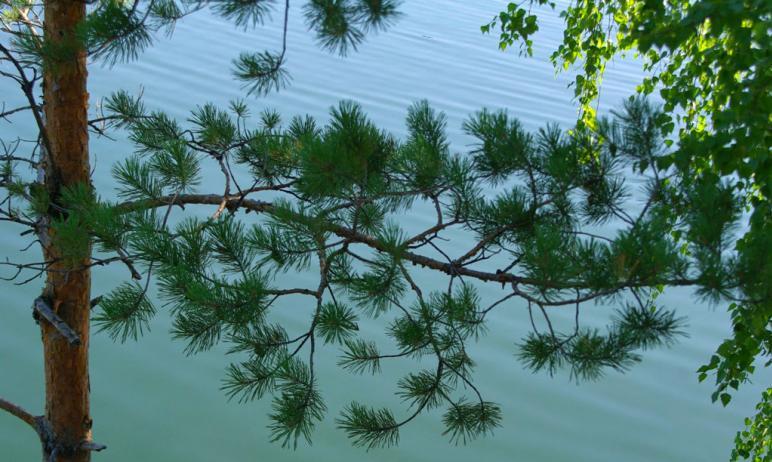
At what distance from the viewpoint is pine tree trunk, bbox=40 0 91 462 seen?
5.77ft

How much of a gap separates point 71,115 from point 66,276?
1.00 ft

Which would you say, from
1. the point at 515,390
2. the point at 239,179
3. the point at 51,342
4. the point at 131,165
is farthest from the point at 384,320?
the point at 131,165

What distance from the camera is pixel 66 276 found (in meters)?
1.81

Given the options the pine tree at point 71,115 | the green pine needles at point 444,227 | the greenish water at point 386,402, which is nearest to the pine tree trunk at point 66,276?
the pine tree at point 71,115

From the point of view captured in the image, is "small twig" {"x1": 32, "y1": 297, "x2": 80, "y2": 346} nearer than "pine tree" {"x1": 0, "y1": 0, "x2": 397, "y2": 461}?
No

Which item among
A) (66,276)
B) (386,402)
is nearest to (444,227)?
(66,276)

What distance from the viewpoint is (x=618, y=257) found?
110 cm

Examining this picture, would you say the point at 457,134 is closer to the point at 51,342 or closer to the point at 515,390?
the point at 515,390

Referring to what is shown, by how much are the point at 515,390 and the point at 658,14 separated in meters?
1.80

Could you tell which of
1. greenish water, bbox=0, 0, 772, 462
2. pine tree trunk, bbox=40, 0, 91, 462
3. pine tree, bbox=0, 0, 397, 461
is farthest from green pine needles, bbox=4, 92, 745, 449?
greenish water, bbox=0, 0, 772, 462

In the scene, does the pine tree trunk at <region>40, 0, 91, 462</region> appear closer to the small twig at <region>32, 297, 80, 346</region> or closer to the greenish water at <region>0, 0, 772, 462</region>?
the small twig at <region>32, 297, 80, 346</region>

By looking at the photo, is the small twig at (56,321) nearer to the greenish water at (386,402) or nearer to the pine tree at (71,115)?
the pine tree at (71,115)

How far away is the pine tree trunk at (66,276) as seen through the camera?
1758 millimetres

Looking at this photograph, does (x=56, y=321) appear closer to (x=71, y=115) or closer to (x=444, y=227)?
(x=71, y=115)
